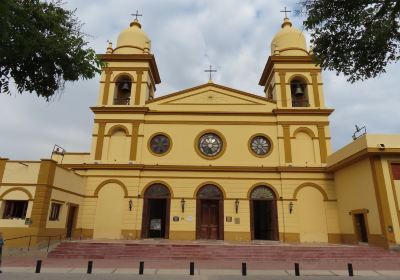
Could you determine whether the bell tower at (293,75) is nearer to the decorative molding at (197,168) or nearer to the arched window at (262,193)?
the decorative molding at (197,168)

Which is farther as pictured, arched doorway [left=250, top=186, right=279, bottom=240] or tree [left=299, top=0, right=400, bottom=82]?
arched doorway [left=250, top=186, right=279, bottom=240]

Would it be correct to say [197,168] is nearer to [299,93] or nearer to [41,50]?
[299,93]

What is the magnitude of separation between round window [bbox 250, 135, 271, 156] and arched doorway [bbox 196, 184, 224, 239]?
4.25 meters

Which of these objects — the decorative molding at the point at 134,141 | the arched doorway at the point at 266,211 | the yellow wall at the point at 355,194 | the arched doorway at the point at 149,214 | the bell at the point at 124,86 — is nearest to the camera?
the yellow wall at the point at 355,194

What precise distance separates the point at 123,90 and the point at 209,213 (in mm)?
12394

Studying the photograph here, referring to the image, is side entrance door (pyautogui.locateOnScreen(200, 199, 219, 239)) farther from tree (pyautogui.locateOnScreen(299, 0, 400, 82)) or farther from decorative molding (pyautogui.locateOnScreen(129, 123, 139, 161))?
tree (pyautogui.locateOnScreen(299, 0, 400, 82))

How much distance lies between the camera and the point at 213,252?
56.1ft

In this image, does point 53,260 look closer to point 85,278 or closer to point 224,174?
point 85,278

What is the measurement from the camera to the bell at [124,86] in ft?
84.3

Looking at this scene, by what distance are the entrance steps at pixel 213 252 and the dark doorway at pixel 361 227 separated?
219cm

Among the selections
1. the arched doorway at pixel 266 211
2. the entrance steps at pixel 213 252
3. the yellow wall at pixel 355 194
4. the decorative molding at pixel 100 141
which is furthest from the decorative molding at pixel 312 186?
the decorative molding at pixel 100 141

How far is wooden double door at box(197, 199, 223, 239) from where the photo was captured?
72.8 feet

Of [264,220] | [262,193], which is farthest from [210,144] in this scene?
[264,220]

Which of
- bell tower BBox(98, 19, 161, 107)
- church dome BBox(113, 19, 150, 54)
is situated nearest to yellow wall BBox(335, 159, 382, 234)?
bell tower BBox(98, 19, 161, 107)
